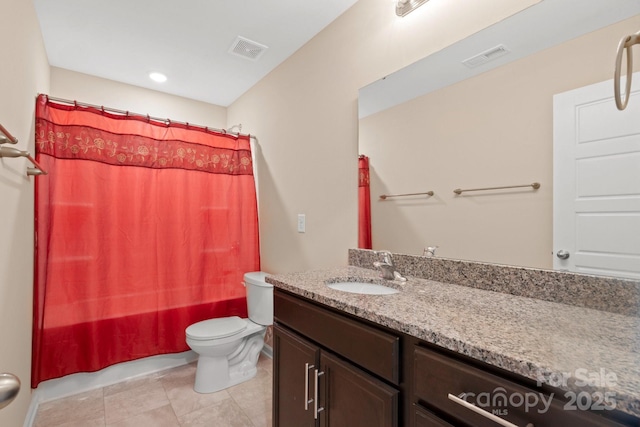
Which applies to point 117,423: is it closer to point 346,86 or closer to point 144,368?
point 144,368

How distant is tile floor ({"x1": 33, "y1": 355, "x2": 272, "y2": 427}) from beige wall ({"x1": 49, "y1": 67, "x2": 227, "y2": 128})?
2280 millimetres

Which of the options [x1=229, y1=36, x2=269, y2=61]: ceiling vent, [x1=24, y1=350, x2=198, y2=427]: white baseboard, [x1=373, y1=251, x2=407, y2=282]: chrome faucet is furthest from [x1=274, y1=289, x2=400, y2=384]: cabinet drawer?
[x1=229, y1=36, x2=269, y2=61]: ceiling vent

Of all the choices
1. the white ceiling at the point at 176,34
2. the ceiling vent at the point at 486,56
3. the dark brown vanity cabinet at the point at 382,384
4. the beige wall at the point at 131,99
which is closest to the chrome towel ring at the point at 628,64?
the ceiling vent at the point at 486,56

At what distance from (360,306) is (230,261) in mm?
1791

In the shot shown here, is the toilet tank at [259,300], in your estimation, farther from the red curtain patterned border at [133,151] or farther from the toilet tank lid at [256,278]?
the red curtain patterned border at [133,151]

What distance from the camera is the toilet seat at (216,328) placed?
1.97m

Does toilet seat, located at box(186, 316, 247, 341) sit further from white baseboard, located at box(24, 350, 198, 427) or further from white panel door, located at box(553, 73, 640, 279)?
white panel door, located at box(553, 73, 640, 279)

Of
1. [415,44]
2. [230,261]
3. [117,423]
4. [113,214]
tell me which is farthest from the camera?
[230,261]

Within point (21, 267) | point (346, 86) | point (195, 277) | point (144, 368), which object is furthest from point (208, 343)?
point (346, 86)

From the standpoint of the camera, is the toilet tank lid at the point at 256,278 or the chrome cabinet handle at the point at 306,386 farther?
the toilet tank lid at the point at 256,278

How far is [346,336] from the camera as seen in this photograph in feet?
3.24

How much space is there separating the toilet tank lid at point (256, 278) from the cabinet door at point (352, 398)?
47.3 inches

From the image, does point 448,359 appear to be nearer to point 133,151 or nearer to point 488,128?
point 488,128

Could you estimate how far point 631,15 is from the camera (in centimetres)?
88
